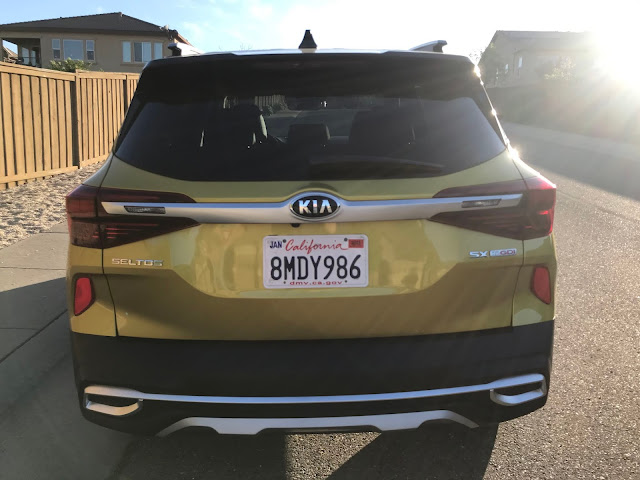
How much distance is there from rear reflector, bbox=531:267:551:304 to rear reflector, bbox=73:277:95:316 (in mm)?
1673

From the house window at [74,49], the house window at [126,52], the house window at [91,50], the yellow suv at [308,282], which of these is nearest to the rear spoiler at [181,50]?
the yellow suv at [308,282]

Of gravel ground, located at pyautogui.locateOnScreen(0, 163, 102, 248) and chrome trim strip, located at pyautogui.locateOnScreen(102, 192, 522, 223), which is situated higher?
chrome trim strip, located at pyautogui.locateOnScreen(102, 192, 522, 223)

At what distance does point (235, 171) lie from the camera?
2.15 meters

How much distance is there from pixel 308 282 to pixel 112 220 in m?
0.75

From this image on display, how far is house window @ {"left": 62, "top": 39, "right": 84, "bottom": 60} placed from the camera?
45.0 metres

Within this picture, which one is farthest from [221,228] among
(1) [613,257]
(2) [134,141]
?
(1) [613,257]

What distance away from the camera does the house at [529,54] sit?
65438mm

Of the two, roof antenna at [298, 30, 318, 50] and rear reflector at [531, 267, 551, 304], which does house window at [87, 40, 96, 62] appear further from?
rear reflector at [531, 267, 551, 304]

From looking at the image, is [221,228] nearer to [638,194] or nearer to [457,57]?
[457,57]

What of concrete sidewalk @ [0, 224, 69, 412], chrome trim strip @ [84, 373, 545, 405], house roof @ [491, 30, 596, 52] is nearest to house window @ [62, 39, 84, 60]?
concrete sidewalk @ [0, 224, 69, 412]

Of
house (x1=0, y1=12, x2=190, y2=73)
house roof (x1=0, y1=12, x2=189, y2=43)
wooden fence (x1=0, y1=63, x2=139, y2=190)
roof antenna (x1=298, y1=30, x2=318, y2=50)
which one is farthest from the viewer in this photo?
house (x1=0, y1=12, x2=190, y2=73)

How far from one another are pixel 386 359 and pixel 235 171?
0.87 metres

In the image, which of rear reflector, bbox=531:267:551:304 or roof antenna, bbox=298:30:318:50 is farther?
roof antenna, bbox=298:30:318:50

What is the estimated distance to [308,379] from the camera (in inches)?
84.9
